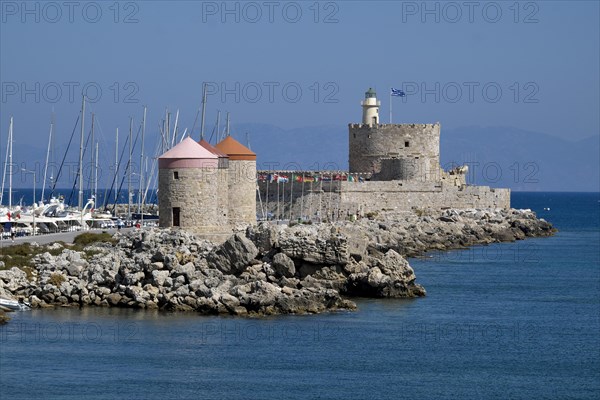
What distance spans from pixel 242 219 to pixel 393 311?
7.52m

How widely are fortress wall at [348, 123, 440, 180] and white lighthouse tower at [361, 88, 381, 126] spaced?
874 mm

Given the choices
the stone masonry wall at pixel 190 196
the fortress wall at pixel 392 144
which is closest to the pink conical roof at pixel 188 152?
the stone masonry wall at pixel 190 196

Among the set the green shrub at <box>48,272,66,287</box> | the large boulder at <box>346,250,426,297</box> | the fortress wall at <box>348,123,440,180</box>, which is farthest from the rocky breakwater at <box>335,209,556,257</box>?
the green shrub at <box>48,272,66,287</box>

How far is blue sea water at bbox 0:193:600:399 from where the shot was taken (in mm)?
18797

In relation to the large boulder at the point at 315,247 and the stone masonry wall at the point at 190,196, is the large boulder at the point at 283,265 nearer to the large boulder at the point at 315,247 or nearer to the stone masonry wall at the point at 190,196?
the large boulder at the point at 315,247

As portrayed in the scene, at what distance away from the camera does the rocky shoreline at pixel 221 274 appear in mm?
24516

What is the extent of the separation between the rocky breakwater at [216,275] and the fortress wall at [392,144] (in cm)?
2435

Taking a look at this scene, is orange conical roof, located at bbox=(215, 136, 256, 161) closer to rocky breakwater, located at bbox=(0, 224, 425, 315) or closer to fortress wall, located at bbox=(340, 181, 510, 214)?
rocky breakwater, located at bbox=(0, 224, 425, 315)

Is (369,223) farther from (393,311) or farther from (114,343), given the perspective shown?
(114,343)

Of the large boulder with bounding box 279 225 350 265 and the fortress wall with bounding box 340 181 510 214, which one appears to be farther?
the fortress wall with bounding box 340 181 510 214

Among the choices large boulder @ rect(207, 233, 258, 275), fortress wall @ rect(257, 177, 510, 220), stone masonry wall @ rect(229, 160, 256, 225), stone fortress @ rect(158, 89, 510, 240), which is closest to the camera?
large boulder @ rect(207, 233, 258, 275)

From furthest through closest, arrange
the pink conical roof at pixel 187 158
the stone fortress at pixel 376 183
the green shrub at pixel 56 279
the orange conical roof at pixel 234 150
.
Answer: the stone fortress at pixel 376 183 → the orange conical roof at pixel 234 150 → the pink conical roof at pixel 187 158 → the green shrub at pixel 56 279

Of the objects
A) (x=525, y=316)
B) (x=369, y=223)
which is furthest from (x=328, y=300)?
(x=369, y=223)

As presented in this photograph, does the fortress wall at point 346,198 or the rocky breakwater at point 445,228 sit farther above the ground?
the fortress wall at point 346,198
